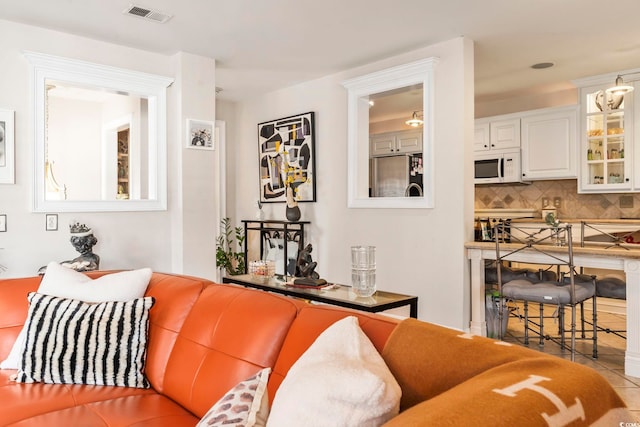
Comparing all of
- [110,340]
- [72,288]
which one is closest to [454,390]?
[110,340]

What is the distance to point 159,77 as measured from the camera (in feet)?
14.1

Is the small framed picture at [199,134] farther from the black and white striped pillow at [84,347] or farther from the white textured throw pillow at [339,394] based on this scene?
the white textured throw pillow at [339,394]

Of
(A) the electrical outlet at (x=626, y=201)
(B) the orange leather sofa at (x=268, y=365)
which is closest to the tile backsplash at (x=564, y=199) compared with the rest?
(A) the electrical outlet at (x=626, y=201)

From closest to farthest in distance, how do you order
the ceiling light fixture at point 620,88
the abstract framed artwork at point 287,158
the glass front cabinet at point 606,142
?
the ceiling light fixture at point 620,88 < the glass front cabinet at point 606,142 < the abstract framed artwork at point 287,158

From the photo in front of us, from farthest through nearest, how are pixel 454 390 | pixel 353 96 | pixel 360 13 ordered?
pixel 353 96, pixel 360 13, pixel 454 390

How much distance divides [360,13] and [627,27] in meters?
2.25

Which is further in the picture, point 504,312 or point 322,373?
point 504,312

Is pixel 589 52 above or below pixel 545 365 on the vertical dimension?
above

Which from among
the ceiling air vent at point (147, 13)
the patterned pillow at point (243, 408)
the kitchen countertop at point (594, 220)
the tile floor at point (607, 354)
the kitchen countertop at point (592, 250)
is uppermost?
the ceiling air vent at point (147, 13)

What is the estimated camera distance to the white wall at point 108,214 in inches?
141

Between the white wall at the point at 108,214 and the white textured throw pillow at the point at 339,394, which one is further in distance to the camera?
the white wall at the point at 108,214

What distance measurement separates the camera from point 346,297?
8.82ft

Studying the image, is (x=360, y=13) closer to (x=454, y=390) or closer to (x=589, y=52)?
(x=589, y=52)

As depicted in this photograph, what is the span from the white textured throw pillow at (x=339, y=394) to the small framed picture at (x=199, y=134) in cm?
364
